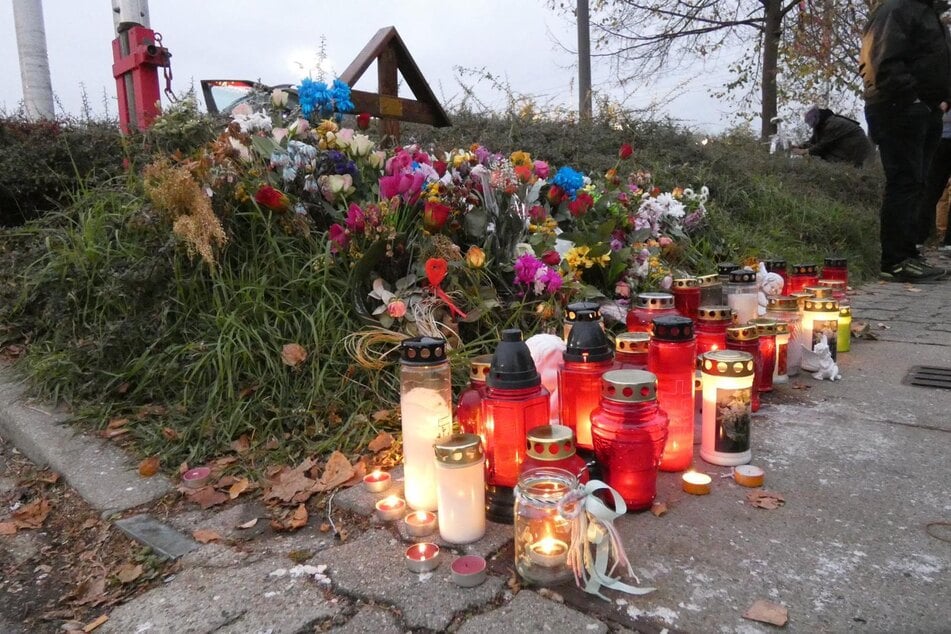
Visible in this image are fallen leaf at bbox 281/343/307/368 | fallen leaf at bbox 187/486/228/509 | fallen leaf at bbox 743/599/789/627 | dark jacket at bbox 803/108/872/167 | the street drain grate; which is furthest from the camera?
dark jacket at bbox 803/108/872/167

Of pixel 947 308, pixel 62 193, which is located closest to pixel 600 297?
pixel 947 308

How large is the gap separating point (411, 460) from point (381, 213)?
42.1 inches

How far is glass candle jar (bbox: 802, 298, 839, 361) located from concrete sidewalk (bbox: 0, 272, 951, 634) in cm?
77

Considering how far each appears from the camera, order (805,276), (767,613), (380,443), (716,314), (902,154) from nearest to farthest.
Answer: (767,613) < (380,443) < (716,314) < (805,276) < (902,154)

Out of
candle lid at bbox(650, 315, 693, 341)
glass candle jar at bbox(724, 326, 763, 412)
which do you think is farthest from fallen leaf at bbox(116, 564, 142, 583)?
glass candle jar at bbox(724, 326, 763, 412)

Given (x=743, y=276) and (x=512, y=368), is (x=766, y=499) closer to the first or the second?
(x=512, y=368)

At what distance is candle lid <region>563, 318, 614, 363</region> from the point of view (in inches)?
63.6

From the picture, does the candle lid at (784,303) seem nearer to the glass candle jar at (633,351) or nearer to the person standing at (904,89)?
the glass candle jar at (633,351)

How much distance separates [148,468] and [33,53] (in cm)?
822

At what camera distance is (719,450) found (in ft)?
5.65

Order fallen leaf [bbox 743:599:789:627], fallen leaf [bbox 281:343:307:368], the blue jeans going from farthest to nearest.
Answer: the blue jeans < fallen leaf [bbox 281:343:307:368] < fallen leaf [bbox 743:599:789:627]

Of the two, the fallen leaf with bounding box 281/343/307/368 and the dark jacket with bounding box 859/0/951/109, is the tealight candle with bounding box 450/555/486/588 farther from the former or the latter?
the dark jacket with bounding box 859/0/951/109

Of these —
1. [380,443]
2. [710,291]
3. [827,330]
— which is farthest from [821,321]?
[380,443]

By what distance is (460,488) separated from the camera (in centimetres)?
138
